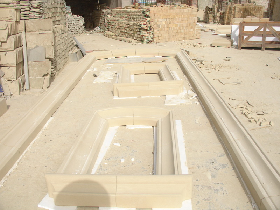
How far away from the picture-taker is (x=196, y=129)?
15.4ft

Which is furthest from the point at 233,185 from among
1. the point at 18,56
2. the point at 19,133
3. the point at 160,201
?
the point at 18,56

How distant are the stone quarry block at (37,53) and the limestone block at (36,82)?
→ 1.76ft

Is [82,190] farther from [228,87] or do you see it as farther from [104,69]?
[104,69]

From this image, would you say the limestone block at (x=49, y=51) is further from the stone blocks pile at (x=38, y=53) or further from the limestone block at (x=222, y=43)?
the limestone block at (x=222, y=43)

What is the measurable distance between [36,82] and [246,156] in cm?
585

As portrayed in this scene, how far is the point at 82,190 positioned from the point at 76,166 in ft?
2.63

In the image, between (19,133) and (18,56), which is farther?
(18,56)

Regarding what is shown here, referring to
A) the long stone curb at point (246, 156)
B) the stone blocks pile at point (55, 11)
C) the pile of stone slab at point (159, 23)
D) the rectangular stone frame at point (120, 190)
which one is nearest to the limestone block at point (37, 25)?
the stone blocks pile at point (55, 11)

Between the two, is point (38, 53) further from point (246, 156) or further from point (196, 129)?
point (246, 156)

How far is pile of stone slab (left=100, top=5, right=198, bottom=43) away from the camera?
44.3 feet

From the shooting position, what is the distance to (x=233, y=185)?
3.29 m

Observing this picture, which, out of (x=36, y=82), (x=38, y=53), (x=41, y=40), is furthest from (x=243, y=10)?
(x=36, y=82)

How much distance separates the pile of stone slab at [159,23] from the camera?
44.3ft

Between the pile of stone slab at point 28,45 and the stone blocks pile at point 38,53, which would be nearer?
the pile of stone slab at point 28,45
